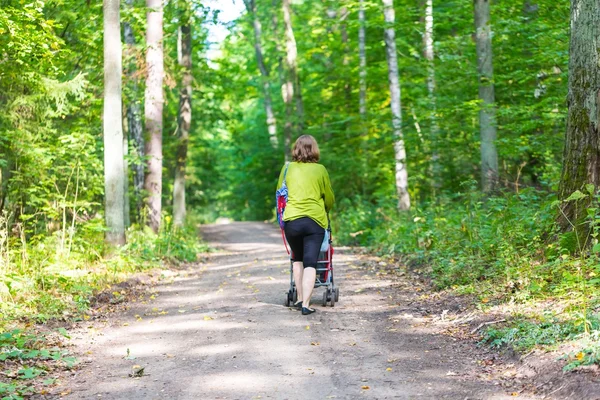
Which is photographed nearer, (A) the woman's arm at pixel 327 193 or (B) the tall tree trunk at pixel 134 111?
(A) the woman's arm at pixel 327 193

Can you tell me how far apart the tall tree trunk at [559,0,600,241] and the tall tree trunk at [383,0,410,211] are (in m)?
9.41

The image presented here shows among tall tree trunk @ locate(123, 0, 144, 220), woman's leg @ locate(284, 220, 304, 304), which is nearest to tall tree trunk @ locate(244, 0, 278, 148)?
tall tree trunk @ locate(123, 0, 144, 220)

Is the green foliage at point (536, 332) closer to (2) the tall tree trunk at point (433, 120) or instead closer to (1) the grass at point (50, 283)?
(1) the grass at point (50, 283)

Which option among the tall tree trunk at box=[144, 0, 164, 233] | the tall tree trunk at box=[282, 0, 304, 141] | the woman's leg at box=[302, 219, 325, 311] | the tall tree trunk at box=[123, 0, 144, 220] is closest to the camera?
the woman's leg at box=[302, 219, 325, 311]

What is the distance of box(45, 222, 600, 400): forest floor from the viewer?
5156mm

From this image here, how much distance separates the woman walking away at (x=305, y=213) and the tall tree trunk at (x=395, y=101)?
367 inches

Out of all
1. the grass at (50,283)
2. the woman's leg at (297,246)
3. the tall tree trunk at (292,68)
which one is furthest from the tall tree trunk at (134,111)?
the woman's leg at (297,246)

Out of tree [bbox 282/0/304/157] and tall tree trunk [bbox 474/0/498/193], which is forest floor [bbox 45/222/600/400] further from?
tree [bbox 282/0/304/157]

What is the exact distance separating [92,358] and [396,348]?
3037mm

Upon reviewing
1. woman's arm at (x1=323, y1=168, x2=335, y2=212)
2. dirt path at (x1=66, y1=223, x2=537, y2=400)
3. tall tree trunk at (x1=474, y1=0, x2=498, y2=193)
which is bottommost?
dirt path at (x1=66, y1=223, x2=537, y2=400)

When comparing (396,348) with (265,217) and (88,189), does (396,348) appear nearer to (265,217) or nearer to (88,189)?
(88,189)

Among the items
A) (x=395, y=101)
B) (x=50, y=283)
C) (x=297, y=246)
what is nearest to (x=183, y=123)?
(x=395, y=101)

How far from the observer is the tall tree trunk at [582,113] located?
7.82 metres

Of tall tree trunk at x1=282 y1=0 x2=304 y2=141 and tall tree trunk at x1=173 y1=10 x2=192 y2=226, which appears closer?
tall tree trunk at x1=173 y1=10 x2=192 y2=226
